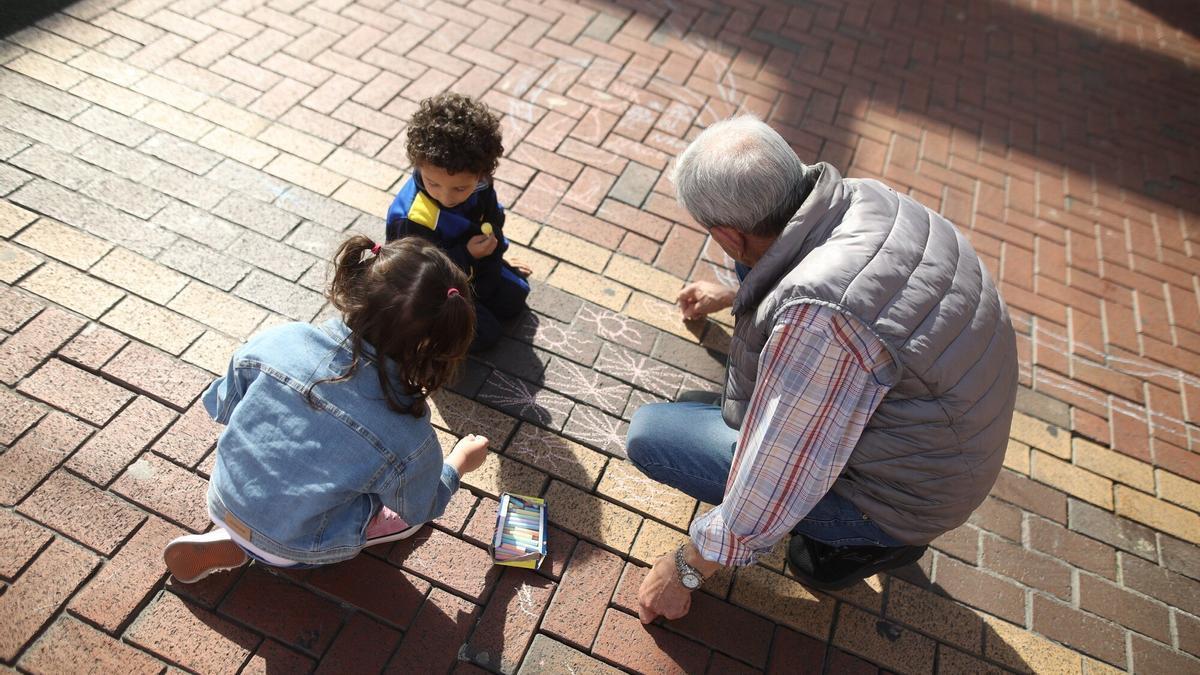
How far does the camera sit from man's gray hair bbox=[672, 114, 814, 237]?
180 centimetres

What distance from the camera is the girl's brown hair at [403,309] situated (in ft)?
5.61

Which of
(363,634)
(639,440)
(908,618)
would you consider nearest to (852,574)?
(908,618)

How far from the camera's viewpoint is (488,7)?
4676 mm

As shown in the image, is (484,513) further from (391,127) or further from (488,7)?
(488,7)

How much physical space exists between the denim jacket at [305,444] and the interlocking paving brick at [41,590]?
0.55m

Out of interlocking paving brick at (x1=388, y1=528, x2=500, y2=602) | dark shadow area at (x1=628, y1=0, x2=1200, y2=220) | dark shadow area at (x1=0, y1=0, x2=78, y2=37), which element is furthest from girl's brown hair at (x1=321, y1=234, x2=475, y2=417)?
dark shadow area at (x1=0, y1=0, x2=78, y2=37)

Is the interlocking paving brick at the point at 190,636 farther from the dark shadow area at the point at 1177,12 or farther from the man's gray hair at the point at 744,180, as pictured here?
the dark shadow area at the point at 1177,12

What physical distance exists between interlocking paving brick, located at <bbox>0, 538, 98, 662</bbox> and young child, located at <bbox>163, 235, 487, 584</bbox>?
0.54 meters

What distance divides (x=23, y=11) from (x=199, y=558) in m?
3.44

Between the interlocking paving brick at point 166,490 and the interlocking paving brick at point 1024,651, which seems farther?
the interlocking paving brick at point 1024,651

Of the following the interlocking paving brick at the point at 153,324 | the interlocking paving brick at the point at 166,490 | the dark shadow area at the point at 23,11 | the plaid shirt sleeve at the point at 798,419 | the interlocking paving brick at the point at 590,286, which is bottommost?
the interlocking paving brick at the point at 590,286

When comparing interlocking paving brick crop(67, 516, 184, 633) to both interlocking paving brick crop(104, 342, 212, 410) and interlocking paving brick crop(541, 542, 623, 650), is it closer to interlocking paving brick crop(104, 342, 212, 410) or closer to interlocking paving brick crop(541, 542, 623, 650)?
interlocking paving brick crop(104, 342, 212, 410)

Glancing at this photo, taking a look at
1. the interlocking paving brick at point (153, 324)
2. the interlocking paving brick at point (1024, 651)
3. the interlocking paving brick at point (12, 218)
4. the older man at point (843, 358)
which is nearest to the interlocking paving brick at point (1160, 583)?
the interlocking paving brick at point (1024, 651)

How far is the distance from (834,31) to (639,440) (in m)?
3.96
